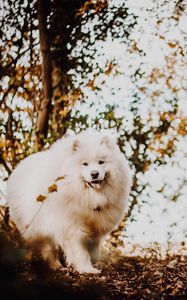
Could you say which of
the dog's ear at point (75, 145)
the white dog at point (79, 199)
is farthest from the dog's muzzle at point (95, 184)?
the dog's ear at point (75, 145)

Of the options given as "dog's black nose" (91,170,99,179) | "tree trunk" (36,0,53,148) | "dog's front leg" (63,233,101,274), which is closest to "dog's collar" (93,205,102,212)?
"dog's front leg" (63,233,101,274)

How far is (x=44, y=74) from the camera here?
7086 millimetres

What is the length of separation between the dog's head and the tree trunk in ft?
6.93

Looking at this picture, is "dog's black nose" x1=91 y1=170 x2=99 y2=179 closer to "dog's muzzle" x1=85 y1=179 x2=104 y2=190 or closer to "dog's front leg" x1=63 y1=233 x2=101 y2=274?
"dog's muzzle" x1=85 y1=179 x2=104 y2=190

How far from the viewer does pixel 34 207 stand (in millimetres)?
5164

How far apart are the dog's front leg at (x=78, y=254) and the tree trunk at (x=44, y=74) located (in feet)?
8.10

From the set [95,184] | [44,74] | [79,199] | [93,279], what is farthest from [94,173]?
[44,74]

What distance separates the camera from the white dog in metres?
4.83

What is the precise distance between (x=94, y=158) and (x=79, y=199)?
48 centimetres

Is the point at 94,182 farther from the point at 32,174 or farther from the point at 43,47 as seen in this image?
the point at 43,47

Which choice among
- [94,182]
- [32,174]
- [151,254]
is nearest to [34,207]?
[32,174]

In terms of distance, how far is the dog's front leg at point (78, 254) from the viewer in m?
4.83

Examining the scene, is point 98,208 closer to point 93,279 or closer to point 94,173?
point 94,173

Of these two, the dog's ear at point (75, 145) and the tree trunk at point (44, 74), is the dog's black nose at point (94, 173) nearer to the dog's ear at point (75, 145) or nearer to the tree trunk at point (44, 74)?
the dog's ear at point (75, 145)
